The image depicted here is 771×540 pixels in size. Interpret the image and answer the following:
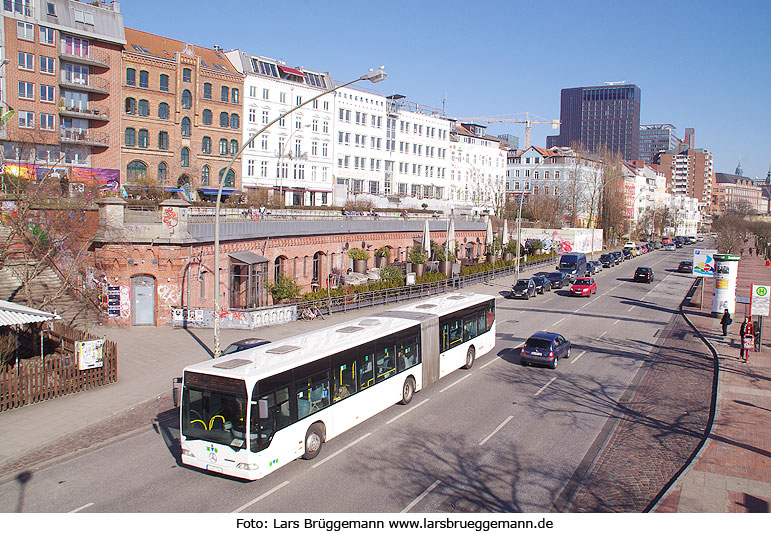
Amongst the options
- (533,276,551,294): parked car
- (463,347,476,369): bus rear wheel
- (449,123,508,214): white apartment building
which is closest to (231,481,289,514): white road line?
(463,347,476,369): bus rear wheel

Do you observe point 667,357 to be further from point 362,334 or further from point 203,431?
point 203,431

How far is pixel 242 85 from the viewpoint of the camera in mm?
60938

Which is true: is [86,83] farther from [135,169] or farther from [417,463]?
[417,463]

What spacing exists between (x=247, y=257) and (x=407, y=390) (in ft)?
52.0

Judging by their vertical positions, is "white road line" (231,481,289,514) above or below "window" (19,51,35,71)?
below

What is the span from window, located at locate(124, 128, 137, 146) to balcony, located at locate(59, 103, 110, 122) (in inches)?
77.5

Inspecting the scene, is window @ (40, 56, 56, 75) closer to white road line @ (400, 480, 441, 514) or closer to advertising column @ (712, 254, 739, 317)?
white road line @ (400, 480, 441, 514)

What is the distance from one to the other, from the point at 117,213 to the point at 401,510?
21.1 metres

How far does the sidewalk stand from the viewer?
471 inches

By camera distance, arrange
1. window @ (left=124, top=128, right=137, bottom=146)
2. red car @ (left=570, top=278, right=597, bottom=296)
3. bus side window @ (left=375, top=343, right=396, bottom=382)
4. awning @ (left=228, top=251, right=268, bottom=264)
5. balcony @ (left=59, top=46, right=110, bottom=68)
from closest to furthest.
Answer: bus side window @ (left=375, top=343, right=396, bottom=382)
awning @ (left=228, top=251, right=268, bottom=264)
red car @ (left=570, top=278, right=597, bottom=296)
balcony @ (left=59, top=46, right=110, bottom=68)
window @ (left=124, top=128, right=137, bottom=146)

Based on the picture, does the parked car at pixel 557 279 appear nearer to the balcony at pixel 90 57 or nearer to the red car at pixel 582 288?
the red car at pixel 582 288

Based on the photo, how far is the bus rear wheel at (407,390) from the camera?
60.2 feet

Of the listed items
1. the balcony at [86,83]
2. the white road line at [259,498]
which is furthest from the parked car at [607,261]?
the white road line at [259,498]

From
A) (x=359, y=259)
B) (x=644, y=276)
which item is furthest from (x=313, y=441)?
(x=644, y=276)
